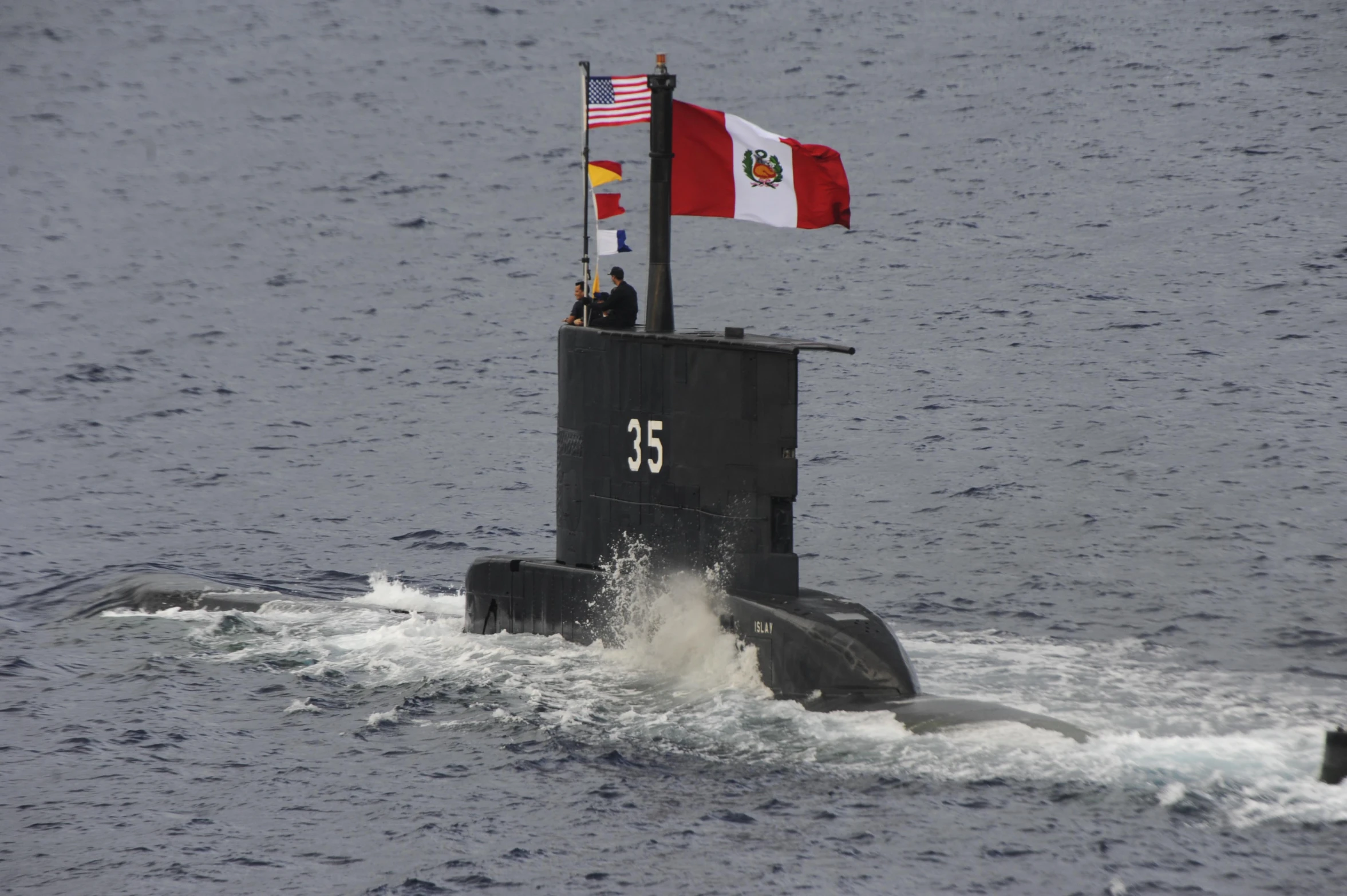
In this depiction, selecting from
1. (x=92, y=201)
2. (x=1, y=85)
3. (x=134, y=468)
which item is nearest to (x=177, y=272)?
(x=92, y=201)

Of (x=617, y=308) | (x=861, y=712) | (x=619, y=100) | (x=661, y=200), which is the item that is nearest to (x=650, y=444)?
(x=617, y=308)

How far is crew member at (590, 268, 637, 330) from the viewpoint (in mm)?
20453

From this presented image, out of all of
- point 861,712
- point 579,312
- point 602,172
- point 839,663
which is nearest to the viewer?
point 861,712

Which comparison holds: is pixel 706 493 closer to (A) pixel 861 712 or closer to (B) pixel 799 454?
(A) pixel 861 712

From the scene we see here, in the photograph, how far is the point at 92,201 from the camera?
193 feet

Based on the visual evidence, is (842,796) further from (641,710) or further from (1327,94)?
(1327,94)

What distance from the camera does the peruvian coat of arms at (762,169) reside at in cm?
2019

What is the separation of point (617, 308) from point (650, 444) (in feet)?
5.72

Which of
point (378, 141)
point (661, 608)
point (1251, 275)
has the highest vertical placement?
point (378, 141)

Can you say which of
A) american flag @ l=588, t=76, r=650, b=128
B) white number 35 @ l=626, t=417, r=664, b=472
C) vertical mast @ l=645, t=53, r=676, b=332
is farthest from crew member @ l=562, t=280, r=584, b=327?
american flag @ l=588, t=76, r=650, b=128

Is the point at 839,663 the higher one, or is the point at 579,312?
the point at 579,312

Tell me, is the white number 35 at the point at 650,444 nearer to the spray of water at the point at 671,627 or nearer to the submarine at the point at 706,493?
the submarine at the point at 706,493

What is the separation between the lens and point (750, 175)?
66.3 ft

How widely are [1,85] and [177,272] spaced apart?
2837cm
